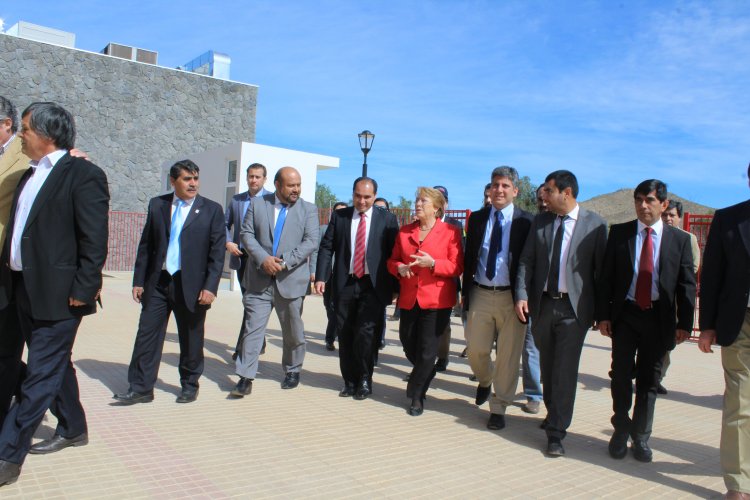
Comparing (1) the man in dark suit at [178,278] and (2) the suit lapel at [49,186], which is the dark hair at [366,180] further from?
(2) the suit lapel at [49,186]

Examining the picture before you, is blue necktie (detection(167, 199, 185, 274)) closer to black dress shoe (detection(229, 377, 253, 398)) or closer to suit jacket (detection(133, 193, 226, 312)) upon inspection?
suit jacket (detection(133, 193, 226, 312))

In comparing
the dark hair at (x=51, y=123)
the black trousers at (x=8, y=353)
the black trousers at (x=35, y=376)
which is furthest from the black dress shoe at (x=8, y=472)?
the dark hair at (x=51, y=123)

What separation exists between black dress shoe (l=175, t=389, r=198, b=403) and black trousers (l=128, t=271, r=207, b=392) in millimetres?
31

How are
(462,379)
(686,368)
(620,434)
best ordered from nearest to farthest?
(620,434) < (462,379) < (686,368)

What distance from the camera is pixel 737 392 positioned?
388 centimetres

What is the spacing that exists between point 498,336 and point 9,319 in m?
3.79

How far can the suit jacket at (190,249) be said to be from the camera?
5.75m

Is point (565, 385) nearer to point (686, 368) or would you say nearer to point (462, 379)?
point (462, 379)

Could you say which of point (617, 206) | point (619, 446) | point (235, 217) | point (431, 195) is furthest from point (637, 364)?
point (617, 206)

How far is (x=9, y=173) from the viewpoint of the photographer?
4281mm

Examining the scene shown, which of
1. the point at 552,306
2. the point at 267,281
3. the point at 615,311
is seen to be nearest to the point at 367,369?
the point at 267,281

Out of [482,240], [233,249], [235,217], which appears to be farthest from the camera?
[235,217]

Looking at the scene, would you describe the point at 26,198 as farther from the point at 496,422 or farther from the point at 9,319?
the point at 496,422

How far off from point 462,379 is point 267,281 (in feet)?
8.80
